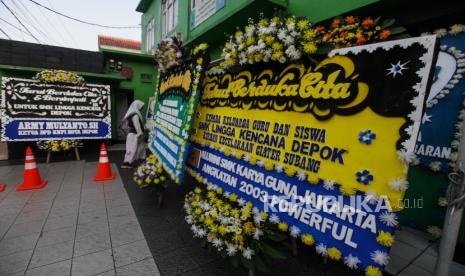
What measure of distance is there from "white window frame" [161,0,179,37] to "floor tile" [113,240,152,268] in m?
9.23

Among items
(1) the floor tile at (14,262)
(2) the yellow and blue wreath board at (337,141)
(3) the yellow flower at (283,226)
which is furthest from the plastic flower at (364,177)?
(1) the floor tile at (14,262)

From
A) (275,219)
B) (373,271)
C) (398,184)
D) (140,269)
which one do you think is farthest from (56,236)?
(398,184)

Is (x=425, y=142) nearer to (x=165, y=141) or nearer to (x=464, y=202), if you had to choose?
(x=464, y=202)

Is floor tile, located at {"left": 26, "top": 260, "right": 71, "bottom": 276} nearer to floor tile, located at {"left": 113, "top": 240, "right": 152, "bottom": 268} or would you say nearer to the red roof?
floor tile, located at {"left": 113, "top": 240, "right": 152, "bottom": 268}

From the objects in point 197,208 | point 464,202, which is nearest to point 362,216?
point 464,202

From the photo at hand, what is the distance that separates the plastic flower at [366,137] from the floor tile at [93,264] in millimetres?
2750

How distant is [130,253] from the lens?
255cm

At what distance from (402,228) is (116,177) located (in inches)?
235

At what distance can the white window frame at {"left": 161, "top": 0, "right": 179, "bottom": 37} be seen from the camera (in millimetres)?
9484

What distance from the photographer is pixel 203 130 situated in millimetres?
2951

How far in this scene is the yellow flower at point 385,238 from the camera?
4.11 ft

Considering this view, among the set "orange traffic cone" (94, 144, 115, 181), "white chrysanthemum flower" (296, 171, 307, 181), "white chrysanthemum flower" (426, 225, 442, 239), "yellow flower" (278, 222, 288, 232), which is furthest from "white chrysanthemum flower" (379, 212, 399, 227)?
"orange traffic cone" (94, 144, 115, 181)

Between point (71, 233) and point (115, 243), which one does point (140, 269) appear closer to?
point (115, 243)

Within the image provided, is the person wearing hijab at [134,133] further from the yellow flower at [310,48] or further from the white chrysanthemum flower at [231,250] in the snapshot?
the yellow flower at [310,48]
